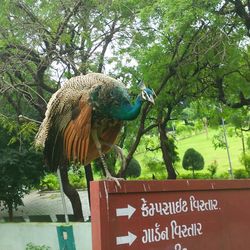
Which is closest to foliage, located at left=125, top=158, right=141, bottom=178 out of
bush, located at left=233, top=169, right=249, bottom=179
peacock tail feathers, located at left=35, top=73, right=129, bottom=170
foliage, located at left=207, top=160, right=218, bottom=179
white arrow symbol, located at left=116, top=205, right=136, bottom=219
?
foliage, located at left=207, top=160, right=218, bottom=179

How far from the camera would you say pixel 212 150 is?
1087 inches

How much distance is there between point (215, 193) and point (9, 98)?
7884 millimetres

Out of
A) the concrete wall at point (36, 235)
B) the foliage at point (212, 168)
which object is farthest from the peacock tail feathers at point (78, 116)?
the foliage at point (212, 168)

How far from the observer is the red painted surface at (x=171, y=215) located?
3.39m

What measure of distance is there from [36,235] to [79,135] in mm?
5767

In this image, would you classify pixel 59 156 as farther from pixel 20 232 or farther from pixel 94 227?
pixel 20 232

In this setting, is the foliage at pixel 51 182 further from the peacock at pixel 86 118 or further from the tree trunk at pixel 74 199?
the peacock at pixel 86 118

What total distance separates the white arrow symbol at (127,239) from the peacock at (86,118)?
602 mm

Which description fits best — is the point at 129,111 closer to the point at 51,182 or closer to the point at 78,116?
the point at 78,116

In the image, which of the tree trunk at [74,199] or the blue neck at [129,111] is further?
the tree trunk at [74,199]

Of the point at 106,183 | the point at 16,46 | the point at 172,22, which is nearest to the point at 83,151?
the point at 106,183

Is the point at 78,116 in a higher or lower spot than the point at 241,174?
higher

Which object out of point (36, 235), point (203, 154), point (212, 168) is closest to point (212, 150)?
point (203, 154)

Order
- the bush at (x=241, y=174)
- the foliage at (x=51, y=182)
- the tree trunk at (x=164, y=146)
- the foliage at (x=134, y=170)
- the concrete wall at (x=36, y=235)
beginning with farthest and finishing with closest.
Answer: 1. the foliage at (x=134, y=170)
2. the bush at (x=241, y=174)
3. the foliage at (x=51, y=182)
4. the tree trunk at (x=164, y=146)
5. the concrete wall at (x=36, y=235)
